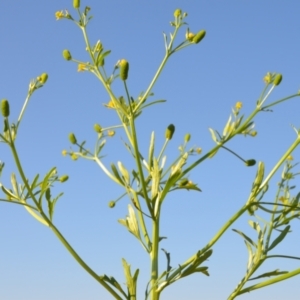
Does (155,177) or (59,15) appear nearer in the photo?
(155,177)

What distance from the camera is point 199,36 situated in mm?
2689

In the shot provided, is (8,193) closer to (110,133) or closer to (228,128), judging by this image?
(110,133)

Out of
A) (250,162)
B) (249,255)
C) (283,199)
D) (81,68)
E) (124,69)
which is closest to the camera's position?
(124,69)

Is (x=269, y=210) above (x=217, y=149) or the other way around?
the other way around

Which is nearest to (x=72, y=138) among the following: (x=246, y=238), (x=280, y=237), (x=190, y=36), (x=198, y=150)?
(x=198, y=150)

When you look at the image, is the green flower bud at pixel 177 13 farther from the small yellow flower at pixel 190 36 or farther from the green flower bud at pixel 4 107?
the green flower bud at pixel 4 107

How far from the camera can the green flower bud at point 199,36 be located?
269 cm

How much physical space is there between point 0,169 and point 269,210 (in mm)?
1425

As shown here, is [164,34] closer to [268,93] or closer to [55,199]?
[268,93]

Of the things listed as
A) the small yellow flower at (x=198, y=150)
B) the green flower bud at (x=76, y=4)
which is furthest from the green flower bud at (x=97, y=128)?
the green flower bud at (x=76, y=4)

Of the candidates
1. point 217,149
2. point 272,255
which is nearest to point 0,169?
point 217,149

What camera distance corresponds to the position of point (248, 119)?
2.65 m

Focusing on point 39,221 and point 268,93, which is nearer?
point 39,221

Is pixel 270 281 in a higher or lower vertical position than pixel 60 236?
lower
